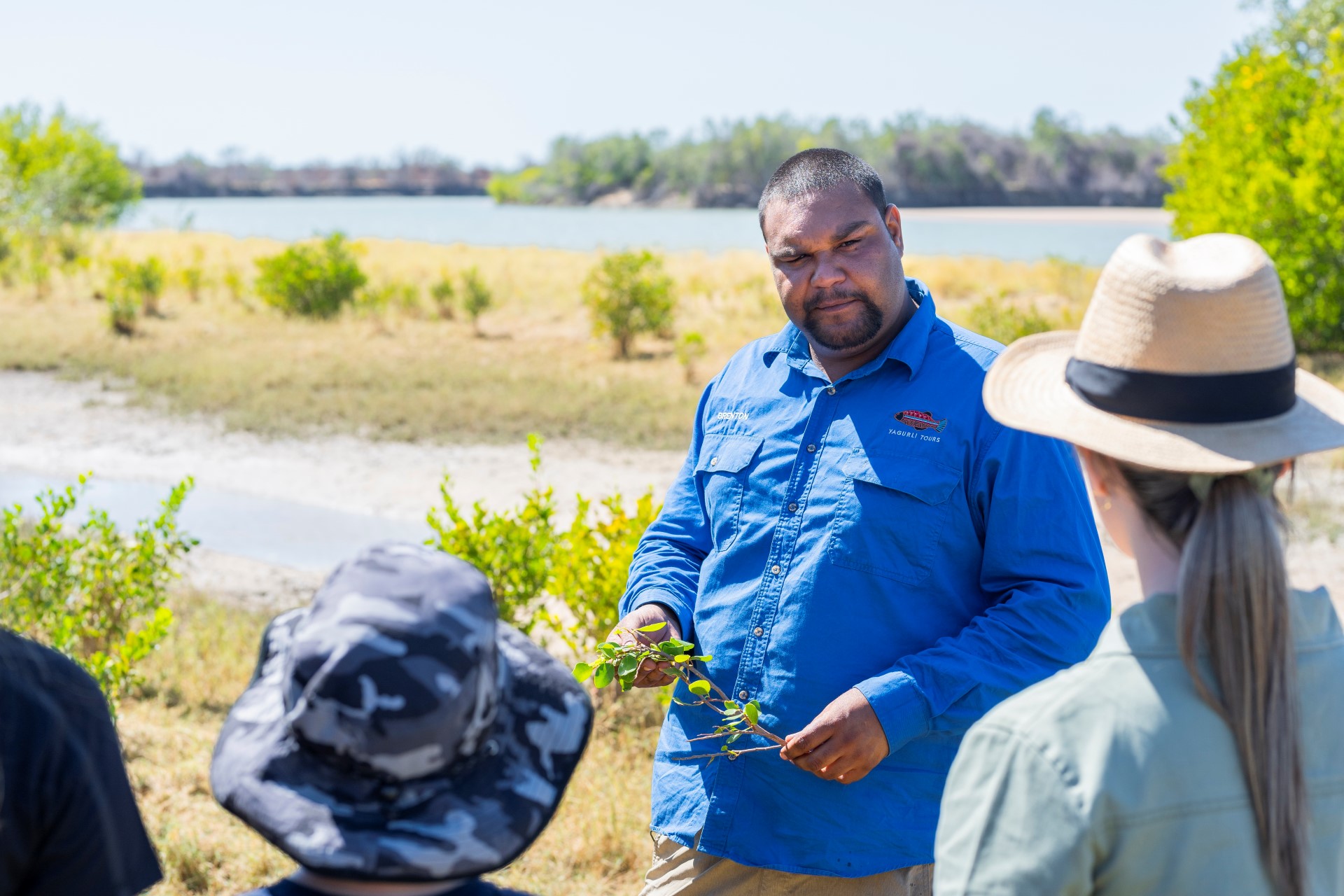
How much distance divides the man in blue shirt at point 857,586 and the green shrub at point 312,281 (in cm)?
2029

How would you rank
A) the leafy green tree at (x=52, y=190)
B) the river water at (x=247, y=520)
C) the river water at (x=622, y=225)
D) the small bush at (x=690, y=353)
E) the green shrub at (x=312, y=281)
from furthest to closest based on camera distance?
the river water at (x=622, y=225) < the leafy green tree at (x=52, y=190) < the green shrub at (x=312, y=281) < the small bush at (x=690, y=353) < the river water at (x=247, y=520)

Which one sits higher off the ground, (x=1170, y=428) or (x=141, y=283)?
(x=1170, y=428)

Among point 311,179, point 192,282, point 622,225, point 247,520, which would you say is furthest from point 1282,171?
point 311,179

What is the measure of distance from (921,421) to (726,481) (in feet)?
1.48

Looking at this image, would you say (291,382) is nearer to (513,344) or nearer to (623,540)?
(513,344)

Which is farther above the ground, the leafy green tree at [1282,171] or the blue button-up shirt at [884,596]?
the leafy green tree at [1282,171]

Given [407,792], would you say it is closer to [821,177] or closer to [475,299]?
[821,177]

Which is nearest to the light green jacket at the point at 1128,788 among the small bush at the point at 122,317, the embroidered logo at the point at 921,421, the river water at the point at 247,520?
the embroidered logo at the point at 921,421

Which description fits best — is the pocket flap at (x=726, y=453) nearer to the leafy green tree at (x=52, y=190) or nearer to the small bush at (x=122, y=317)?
the small bush at (x=122, y=317)

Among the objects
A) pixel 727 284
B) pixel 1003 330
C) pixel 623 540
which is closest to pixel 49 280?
pixel 727 284

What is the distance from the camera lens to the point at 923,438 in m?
2.40

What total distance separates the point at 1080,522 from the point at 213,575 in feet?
22.1

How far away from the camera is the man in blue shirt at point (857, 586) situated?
7.43ft

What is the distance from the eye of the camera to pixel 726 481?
8.57ft
